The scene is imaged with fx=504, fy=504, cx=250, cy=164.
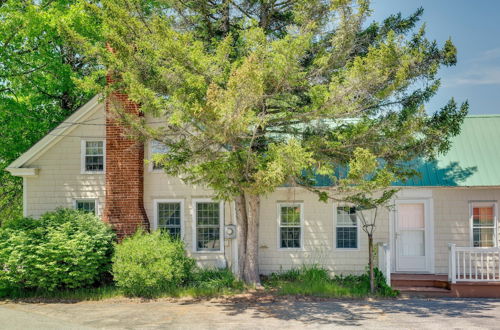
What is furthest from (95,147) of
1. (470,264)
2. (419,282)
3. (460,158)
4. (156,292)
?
(470,264)

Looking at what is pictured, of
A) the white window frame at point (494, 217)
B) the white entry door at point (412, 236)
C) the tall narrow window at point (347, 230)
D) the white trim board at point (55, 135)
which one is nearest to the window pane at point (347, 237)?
the tall narrow window at point (347, 230)

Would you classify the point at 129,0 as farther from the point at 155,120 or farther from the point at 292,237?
the point at 292,237

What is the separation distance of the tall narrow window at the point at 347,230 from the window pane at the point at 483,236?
11.6ft

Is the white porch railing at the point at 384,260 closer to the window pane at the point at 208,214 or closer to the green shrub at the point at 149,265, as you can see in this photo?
the window pane at the point at 208,214

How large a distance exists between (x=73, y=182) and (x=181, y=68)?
7066mm

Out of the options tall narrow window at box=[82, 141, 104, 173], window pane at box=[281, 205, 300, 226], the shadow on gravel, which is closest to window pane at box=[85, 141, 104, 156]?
tall narrow window at box=[82, 141, 104, 173]

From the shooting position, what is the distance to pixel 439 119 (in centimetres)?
1265

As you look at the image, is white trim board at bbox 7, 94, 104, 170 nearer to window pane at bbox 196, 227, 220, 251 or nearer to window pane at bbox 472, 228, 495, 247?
window pane at bbox 196, 227, 220, 251

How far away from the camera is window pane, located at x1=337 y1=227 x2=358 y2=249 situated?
15688mm

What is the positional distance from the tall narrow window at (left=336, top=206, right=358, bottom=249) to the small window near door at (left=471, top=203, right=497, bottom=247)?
11.4 feet

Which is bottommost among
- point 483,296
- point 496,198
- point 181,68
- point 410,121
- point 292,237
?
point 483,296

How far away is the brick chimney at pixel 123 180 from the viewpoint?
15.3 meters

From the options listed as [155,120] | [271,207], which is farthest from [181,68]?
[271,207]

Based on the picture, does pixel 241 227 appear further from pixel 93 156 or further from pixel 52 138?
pixel 52 138
